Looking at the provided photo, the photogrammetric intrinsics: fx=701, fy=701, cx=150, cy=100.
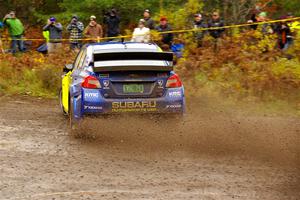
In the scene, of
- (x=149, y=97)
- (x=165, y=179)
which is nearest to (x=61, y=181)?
(x=165, y=179)

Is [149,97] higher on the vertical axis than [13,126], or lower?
higher

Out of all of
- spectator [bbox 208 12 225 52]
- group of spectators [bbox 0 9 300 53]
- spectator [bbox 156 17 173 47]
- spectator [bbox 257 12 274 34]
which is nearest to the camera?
spectator [bbox 257 12 274 34]

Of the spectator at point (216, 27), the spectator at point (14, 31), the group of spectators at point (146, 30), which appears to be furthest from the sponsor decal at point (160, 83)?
the spectator at point (14, 31)

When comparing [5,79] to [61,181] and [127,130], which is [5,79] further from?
[61,181]

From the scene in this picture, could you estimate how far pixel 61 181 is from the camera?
889cm

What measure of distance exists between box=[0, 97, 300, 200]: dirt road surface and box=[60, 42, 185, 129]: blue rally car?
0.93 feet

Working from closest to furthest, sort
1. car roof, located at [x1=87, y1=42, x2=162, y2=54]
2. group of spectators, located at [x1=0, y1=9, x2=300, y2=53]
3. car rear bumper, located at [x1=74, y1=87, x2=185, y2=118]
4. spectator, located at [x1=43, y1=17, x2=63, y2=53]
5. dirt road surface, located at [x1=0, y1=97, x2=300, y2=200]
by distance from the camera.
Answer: dirt road surface, located at [x1=0, y1=97, x2=300, y2=200] → car rear bumper, located at [x1=74, y1=87, x2=185, y2=118] → car roof, located at [x1=87, y1=42, x2=162, y2=54] → group of spectators, located at [x1=0, y1=9, x2=300, y2=53] → spectator, located at [x1=43, y1=17, x2=63, y2=53]

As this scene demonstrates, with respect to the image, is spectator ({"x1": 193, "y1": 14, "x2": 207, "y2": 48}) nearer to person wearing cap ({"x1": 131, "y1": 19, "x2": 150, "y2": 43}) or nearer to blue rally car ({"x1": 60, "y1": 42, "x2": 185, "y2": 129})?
person wearing cap ({"x1": 131, "y1": 19, "x2": 150, "y2": 43})

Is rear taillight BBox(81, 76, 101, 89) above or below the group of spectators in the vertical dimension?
above

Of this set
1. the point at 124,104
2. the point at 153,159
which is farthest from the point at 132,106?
the point at 153,159

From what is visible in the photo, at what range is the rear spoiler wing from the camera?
11500 millimetres

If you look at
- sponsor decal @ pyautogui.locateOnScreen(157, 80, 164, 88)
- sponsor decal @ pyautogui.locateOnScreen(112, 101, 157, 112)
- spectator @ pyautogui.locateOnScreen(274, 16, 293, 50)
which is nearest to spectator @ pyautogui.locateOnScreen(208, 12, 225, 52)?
spectator @ pyautogui.locateOnScreen(274, 16, 293, 50)

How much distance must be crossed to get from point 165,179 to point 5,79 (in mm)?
11568

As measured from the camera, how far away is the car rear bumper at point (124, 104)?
11.5 m
